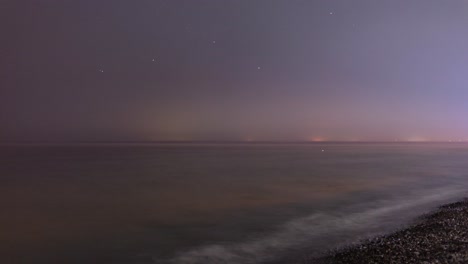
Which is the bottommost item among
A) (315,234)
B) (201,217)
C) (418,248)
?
Answer: (201,217)

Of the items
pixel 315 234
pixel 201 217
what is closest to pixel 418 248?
pixel 315 234

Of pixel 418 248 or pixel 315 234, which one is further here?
pixel 315 234

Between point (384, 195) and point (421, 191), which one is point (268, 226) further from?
point (421, 191)

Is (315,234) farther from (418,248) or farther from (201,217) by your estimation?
(201,217)

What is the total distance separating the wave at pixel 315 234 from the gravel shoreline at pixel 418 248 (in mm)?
1629

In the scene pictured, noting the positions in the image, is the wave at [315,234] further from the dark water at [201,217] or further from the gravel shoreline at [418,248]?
the gravel shoreline at [418,248]

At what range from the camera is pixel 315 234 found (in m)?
13.9

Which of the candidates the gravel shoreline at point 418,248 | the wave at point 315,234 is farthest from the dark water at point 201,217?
the gravel shoreline at point 418,248

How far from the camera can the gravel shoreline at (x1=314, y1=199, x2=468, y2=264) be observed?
858 centimetres

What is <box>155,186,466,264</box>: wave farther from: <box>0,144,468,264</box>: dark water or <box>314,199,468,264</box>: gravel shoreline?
<box>314,199,468,264</box>: gravel shoreline

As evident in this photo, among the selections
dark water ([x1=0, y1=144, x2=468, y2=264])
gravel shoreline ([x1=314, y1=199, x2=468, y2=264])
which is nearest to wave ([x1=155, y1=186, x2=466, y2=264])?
dark water ([x1=0, y1=144, x2=468, y2=264])

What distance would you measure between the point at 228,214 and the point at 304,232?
16.6 ft

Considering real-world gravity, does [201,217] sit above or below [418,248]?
below

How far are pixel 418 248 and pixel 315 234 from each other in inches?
188
